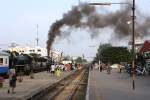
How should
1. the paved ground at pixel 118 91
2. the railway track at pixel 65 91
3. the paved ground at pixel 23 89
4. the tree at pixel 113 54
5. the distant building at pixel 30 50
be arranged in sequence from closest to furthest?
the paved ground at pixel 118 91, the paved ground at pixel 23 89, the railway track at pixel 65 91, the tree at pixel 113 54, the distant building at pixel 30 50

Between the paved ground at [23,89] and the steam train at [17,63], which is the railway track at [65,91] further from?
the steam train at [17,63]

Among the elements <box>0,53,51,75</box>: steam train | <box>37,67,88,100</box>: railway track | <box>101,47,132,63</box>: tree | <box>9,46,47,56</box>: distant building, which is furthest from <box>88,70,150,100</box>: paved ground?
<box>9,46,47,56</box>: distant building

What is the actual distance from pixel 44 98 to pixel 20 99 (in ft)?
12.3

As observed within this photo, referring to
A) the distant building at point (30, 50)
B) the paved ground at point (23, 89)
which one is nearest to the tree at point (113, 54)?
the distant building at point (30, 50)

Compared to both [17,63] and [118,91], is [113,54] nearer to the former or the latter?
[17,63]

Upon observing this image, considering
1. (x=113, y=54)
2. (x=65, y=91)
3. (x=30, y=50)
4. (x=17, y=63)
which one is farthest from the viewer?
(x=30, y=50)

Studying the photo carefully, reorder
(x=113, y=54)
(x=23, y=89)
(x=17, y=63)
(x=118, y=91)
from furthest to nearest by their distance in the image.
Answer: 1. (x=113, y=54)
2. (x=17, y=63)
3. (x=23, y=89)
4. (x=118, y=91)

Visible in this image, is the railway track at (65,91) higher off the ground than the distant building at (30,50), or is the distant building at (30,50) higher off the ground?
the distant building at (30,50)

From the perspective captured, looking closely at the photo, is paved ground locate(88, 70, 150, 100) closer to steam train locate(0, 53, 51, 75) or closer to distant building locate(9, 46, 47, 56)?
steam train locate(0, 53, 51, 75)

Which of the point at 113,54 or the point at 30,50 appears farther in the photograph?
the point at 30,50

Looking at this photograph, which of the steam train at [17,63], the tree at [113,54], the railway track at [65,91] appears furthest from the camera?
the tree at [113,54]

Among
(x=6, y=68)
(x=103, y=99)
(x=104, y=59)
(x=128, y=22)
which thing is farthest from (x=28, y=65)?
(x=104, y=59)

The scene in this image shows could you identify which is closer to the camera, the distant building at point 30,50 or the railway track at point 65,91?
the railway track at point 65,91

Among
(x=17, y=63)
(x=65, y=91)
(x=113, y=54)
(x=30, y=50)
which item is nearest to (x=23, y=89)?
(x=65, y=91)
